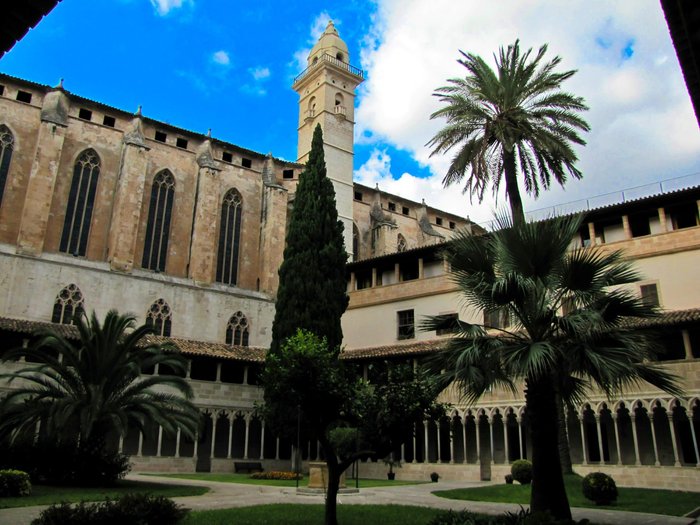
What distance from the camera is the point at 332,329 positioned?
98.7 ft

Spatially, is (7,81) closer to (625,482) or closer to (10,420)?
(10,420)

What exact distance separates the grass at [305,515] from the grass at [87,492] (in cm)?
A: 275

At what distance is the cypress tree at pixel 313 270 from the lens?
98.5ft

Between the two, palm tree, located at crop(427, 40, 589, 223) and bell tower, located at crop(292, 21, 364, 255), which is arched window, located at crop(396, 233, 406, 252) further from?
palm tree, located at crop(427, 40, 589, 223)

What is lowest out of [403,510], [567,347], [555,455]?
[403,510]

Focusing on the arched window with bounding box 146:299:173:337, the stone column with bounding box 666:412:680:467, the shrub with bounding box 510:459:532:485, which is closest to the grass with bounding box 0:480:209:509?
the shrub with bounding box 510:459:532:485

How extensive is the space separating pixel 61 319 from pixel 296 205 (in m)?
14.6

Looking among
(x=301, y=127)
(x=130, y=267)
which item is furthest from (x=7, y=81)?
(x=301, y=127)

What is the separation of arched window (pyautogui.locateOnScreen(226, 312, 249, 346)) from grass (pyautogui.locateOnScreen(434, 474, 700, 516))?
907 inches

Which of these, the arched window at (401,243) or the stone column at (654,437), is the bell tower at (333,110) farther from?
the stone column at (654,437)

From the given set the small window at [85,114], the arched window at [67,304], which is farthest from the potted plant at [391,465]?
the small window at [85,114]

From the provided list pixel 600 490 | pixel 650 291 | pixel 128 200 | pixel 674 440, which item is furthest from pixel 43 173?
pixel 674 440

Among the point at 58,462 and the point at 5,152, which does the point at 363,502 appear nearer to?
the point at 58,462

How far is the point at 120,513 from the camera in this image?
952 cm
